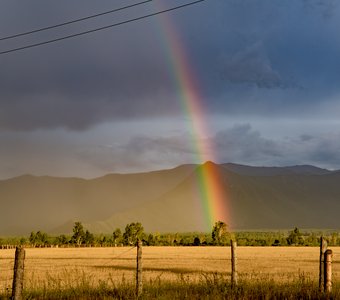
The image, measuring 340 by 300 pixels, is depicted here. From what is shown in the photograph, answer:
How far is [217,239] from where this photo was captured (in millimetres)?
133125

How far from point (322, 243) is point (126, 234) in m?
120

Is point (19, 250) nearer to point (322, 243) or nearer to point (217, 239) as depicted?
point (322, 243)

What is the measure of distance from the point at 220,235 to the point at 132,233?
20.7 m

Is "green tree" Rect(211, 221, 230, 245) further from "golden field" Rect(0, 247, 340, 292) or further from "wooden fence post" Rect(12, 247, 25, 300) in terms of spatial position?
"wooden fence post" Rect(12, 247, 25, 300)

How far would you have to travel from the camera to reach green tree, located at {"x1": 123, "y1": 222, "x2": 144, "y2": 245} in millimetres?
134000

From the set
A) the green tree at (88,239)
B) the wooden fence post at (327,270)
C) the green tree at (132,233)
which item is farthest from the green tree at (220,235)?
the wooden fence post at (327,270)

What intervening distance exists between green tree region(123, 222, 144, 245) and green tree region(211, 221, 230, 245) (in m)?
17.6

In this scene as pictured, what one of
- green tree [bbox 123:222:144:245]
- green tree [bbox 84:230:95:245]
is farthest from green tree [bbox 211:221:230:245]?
green tree [bbox 84:230:95:245]

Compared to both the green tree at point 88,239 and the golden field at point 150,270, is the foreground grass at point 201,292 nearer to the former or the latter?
the golden field at point 150,270

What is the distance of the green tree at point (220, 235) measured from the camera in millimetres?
132962

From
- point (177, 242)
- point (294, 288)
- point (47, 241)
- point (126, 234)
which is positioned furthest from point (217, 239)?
point (294, 288)

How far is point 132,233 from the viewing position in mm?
133875

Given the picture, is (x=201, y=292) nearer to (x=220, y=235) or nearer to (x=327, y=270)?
(x=327, y=270)

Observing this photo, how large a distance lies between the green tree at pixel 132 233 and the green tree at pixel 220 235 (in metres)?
17.6
